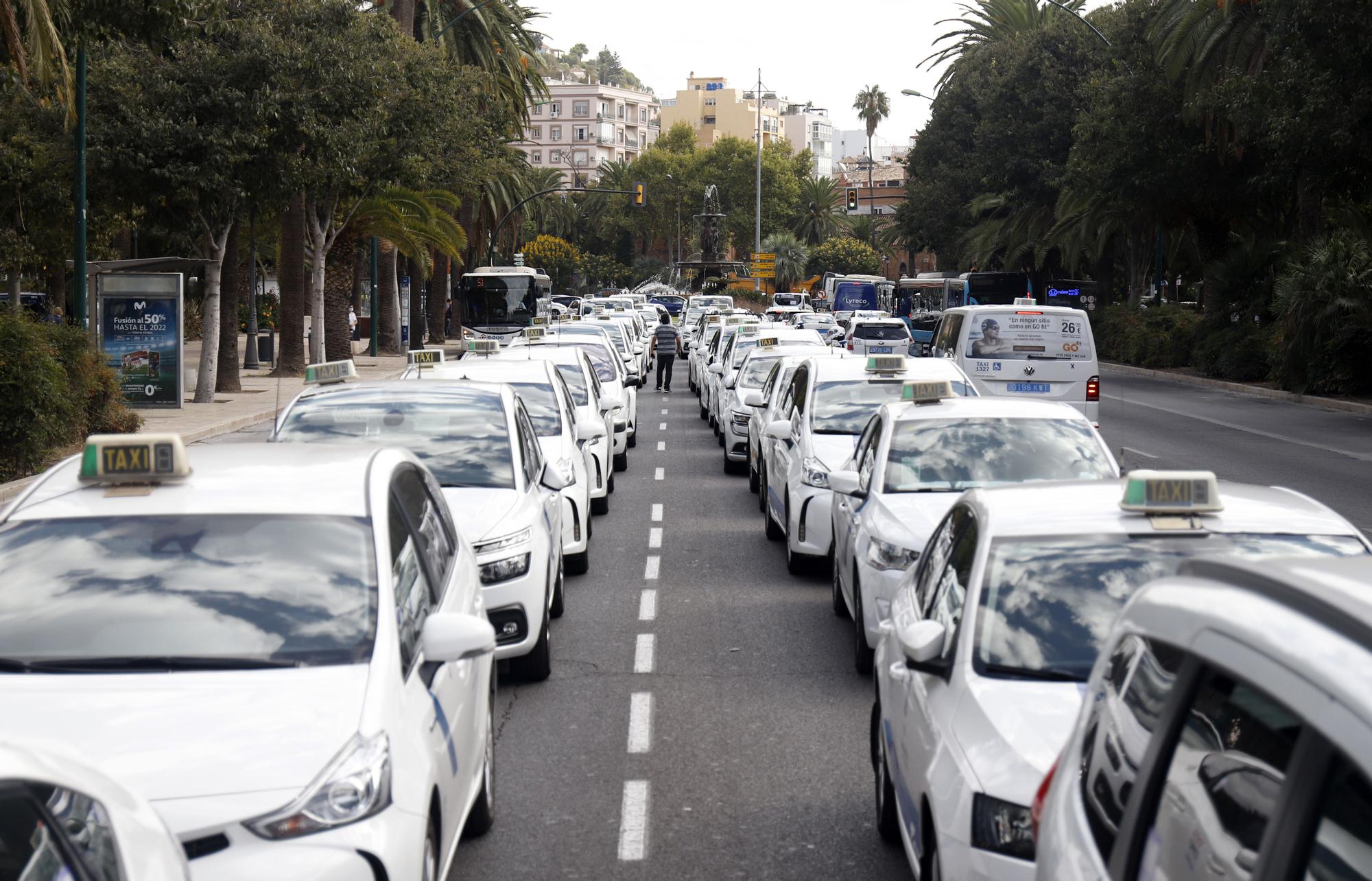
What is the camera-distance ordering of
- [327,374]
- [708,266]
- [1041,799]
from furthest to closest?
[708,266] → [327,374] → [1041,799]

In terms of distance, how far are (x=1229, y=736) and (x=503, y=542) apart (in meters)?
6.52

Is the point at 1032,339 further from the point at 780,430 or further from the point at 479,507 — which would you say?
the point at 479,507

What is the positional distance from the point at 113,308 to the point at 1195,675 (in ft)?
93.0

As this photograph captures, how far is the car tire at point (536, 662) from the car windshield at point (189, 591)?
3587 millimetres

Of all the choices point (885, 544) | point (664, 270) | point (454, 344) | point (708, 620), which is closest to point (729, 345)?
point (708, 620)

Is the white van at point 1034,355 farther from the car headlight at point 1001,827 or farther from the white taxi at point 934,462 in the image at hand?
the car headlight at point 1001,827

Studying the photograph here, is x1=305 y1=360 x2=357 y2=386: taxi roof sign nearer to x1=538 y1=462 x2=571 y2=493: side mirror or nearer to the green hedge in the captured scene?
x1=538 y1=462 x2=571 y2=493: side mirror

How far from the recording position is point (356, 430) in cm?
1011

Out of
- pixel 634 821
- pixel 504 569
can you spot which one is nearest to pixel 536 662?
pixel 504 569

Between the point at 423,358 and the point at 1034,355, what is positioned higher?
the point at 423,358

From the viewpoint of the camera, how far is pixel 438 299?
6006 centimetres

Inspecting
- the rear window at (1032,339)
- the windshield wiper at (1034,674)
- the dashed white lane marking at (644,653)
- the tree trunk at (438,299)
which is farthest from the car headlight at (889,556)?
the tree trunk at (438,299)

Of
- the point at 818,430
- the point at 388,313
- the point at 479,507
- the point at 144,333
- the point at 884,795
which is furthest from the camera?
the point at 388,313

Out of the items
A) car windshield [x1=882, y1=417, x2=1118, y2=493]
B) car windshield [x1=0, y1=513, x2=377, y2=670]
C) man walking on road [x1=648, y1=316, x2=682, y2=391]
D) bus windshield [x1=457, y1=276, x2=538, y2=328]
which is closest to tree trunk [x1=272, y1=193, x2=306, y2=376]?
man walking on road [x1=648, y1=316, x2=682, y2=391]
